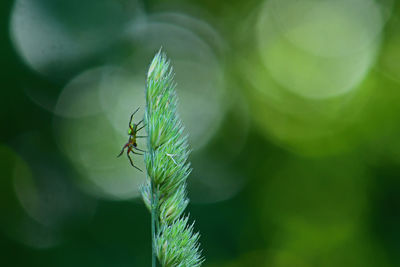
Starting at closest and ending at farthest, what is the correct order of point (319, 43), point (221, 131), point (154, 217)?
1. point (154, 217)
2. point (221, 131)
3. point (319, 43)

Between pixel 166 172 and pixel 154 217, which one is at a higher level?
pixel 166 172

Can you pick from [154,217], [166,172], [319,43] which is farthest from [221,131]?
[154,217]

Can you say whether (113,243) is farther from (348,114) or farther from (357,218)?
(348,114)

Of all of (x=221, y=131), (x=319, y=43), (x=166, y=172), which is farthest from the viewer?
(x=319, y=43)

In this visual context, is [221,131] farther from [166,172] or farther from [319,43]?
[166,172]

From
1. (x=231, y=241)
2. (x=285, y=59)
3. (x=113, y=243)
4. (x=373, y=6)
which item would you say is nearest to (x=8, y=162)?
(x=113, y=243)

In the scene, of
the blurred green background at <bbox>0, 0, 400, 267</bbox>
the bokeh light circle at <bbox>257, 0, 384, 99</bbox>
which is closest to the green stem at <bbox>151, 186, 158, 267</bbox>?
the blurred green background at <bbox>0, 0, 400, 267</bbox>

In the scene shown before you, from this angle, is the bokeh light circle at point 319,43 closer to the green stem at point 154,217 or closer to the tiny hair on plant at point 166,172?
the tiny hair on plant at point 166,172

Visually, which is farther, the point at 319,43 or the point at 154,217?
the point at 319,43
